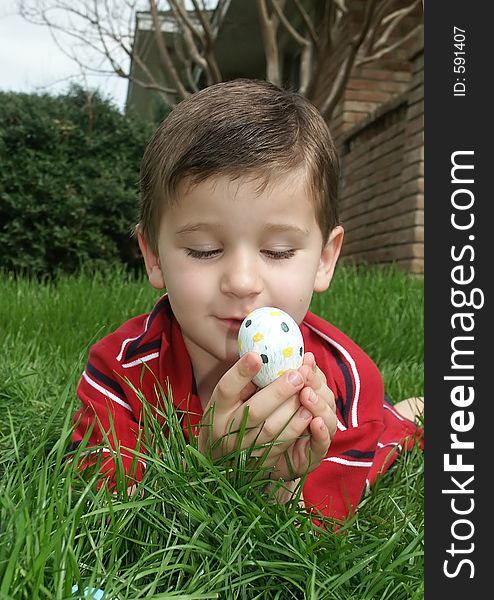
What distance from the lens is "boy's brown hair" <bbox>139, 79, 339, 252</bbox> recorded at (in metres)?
1.80

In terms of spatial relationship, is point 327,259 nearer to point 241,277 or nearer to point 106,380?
point 241,277

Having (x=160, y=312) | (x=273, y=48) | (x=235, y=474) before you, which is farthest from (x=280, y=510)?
(x=273, y=48)

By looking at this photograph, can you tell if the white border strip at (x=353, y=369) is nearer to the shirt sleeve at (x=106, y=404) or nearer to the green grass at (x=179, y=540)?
the green grass at (x=179, y=540)

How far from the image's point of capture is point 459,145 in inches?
48.8

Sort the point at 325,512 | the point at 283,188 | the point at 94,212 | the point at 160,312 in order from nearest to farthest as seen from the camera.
→ the point at 283,188
the point at 325,512
the point at 160,312
the point at 94,212

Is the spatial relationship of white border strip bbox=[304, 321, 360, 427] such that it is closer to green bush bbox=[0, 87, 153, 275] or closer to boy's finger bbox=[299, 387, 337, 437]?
boy's finger bbox=[299, 387, 337, 437]

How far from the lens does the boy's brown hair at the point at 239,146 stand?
5.92 ft

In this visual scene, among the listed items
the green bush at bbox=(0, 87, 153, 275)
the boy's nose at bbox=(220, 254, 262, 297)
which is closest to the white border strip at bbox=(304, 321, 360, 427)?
the boy's nose at bbox=(220, 254, 262, 297)

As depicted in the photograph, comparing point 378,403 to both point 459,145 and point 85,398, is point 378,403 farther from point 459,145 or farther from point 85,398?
point 459,145

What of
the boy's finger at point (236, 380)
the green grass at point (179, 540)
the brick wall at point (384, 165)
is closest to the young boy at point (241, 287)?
the boy's finger at point (236, 380)

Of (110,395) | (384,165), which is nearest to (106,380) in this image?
(110,395)

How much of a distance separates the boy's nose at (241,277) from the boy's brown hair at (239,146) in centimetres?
21

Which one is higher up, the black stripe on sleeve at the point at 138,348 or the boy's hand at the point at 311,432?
the black stripe on sleeve at the point at 138,348

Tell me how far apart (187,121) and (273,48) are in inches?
276
